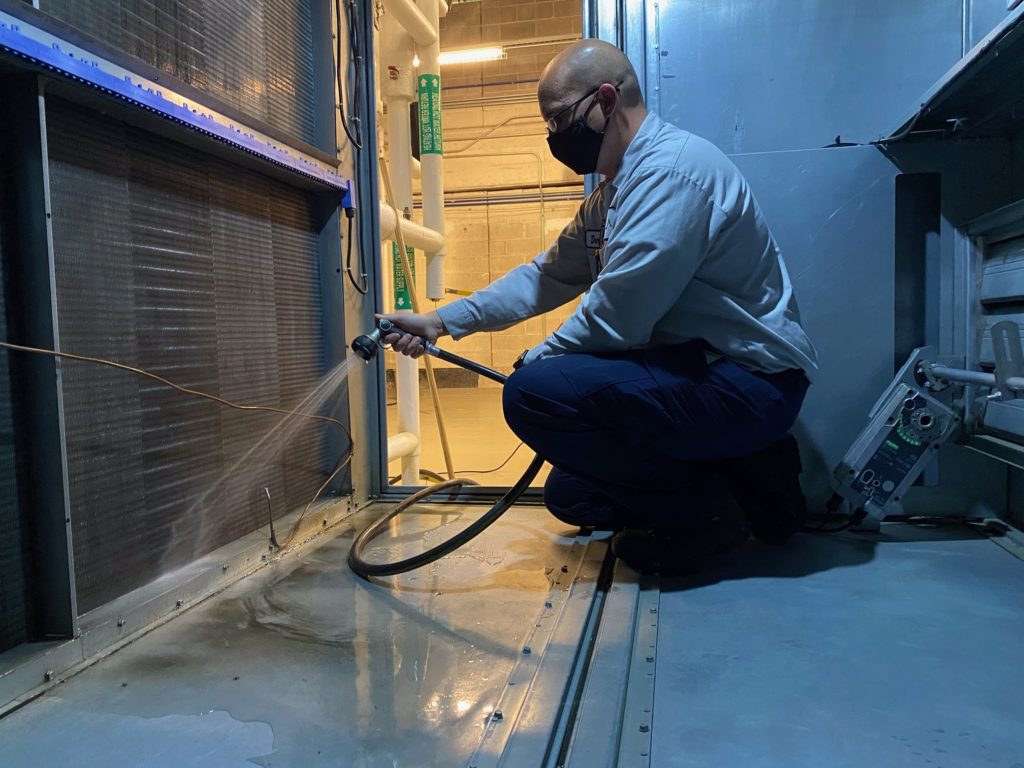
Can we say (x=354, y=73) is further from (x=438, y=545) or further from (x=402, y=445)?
(x=438, y=545)

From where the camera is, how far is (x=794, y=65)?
1.88m

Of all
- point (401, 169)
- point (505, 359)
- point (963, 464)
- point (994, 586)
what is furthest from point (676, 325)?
point (505, 359)

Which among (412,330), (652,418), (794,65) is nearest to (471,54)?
(794,65)

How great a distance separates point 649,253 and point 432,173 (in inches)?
83.1

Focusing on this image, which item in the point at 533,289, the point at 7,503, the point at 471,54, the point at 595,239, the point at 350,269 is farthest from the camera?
the point at 471,54

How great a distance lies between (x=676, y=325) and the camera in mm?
1490

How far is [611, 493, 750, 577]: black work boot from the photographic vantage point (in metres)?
1.51

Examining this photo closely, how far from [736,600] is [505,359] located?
18.8ft

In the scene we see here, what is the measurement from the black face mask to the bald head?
2cm

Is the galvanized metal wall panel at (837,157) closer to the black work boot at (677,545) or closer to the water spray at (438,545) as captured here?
the black work boot at (677,545)

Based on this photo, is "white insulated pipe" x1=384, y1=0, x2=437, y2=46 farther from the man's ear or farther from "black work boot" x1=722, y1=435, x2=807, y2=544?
"black work boot" x1=722, y1=435, x2=807, y2=544

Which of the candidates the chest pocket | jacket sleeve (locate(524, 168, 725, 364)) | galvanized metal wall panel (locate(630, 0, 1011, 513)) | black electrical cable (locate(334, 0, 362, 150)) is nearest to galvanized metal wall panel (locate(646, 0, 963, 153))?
galvanized metal wall panel (locate(630, 0, 1011, 513))

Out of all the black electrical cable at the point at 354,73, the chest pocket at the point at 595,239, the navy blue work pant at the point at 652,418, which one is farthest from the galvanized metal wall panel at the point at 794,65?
the black electrical cable at the point at 354,73

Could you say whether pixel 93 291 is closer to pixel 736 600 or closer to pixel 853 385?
pixel 736 600
